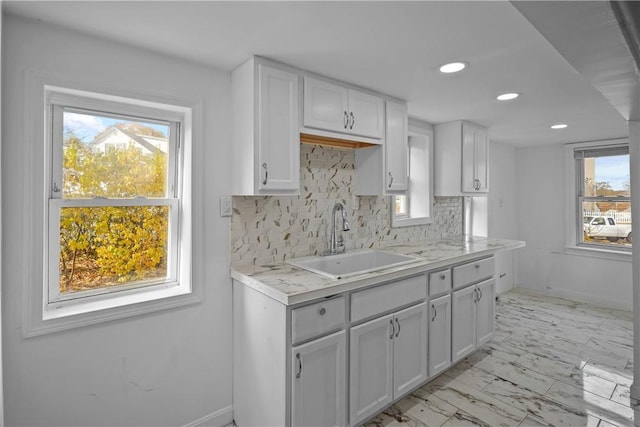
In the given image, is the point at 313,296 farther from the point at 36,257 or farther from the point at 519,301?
the point at 519,301

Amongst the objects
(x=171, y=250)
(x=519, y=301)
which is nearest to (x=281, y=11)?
(x=171, y=250)

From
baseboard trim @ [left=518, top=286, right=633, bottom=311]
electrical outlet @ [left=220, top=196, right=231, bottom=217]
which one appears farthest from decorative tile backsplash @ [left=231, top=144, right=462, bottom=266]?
baseboard trim @ [left=518, top=286, right=633, bottom=311]

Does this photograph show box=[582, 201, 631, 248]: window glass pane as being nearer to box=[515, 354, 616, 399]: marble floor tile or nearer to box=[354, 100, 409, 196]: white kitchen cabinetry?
box=[515, 354, 616, 399]: marble floor tile

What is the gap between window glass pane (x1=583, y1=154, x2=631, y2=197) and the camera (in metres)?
4.20

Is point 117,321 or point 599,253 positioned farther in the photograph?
point 599,253

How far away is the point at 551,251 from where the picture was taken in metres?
4.73

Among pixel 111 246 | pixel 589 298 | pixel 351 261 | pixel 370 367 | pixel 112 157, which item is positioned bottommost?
pixel 589 298

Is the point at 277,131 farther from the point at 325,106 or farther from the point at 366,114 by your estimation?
the point at 366,114

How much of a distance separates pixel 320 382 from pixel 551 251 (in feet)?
14.8

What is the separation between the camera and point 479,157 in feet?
11.6

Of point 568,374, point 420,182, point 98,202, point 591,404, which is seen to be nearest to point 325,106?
point 98,202

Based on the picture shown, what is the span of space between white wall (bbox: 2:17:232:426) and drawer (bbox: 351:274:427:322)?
0.82 meters

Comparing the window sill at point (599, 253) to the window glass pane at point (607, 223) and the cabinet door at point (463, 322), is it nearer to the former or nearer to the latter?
the window glass pane at point (607, 223)

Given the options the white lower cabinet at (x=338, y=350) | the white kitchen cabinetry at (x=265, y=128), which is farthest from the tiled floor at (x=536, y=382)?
the white kitchen cabinetry at (x=265, y=128)
